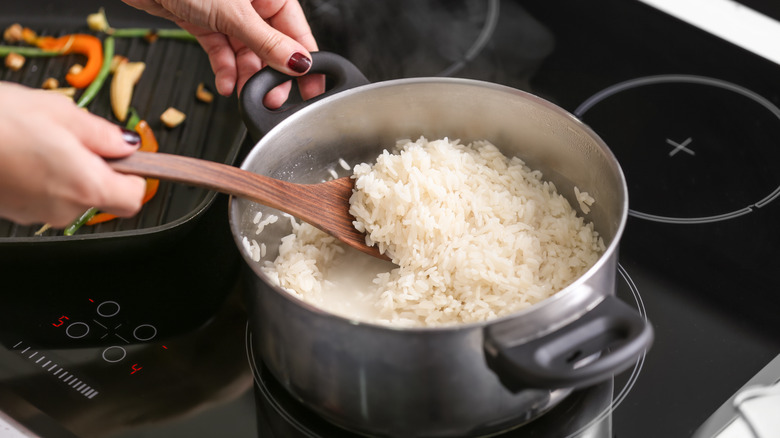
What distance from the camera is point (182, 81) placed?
67.5 inches

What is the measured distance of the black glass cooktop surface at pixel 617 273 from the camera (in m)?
0.99

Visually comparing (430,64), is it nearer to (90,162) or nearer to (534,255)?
(534,255)

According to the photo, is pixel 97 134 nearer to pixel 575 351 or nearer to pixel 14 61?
pixel 575 351

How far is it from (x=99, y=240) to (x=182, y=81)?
0.72m

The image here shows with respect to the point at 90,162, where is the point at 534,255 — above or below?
below

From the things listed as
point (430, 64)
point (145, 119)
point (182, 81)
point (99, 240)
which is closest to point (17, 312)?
point (99, 240)

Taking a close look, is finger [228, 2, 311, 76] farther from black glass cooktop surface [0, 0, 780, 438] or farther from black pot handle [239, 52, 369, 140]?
black glass cooktop surface [0, 0, 780, 438]

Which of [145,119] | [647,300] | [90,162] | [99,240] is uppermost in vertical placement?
[90,162]

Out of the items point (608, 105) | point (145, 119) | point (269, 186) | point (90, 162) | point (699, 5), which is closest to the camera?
point (90, 162)

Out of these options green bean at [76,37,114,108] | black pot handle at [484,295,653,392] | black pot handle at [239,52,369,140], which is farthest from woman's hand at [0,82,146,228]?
green bean at [76,37,114,108]

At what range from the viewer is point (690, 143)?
1.32 metres

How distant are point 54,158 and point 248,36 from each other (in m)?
0.51

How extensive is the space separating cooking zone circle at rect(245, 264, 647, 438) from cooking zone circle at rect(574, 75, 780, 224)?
0.34 m

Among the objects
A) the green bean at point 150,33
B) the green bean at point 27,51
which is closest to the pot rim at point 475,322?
the green bean at point 150,33
